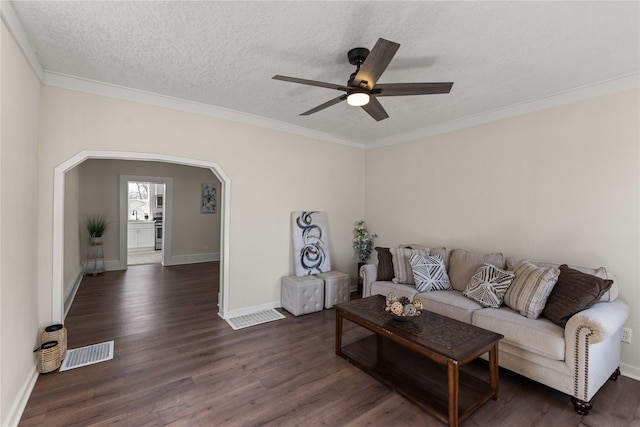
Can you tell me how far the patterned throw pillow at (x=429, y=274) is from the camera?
3.46 m

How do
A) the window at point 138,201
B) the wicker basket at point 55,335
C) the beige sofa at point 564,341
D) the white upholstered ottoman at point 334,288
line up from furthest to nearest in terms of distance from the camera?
the window at point 138,201
the white upholstered ottoman at point 334,288
the wicker basket at point 55,335
the beige sofa at point 564,341

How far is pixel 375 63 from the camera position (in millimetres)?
1906

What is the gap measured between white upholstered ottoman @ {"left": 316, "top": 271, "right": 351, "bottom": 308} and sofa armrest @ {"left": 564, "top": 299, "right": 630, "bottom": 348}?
2667 millimetres

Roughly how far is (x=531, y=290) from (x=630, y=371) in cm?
118

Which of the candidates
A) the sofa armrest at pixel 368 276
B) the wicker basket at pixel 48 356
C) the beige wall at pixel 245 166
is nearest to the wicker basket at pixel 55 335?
the wicker basket at pixel 48 356

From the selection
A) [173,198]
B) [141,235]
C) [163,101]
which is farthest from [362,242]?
[141,235]

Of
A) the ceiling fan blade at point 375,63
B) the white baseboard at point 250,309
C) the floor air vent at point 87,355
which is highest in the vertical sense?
the ceiling fan blade at point 375,63

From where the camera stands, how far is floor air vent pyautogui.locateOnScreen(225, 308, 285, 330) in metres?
3.70

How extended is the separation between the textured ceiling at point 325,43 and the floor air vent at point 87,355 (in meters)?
2.76

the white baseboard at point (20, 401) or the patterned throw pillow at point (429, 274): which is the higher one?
the patterned throw pillow at point (429, 274)

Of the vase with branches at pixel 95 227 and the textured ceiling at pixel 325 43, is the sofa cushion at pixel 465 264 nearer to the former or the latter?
the textured ceiling at pixel 325 43

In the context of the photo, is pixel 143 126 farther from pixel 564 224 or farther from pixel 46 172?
pixel 564 224

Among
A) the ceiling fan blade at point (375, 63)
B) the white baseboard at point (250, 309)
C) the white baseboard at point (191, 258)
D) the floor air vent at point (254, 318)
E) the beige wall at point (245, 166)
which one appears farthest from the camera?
the white baseboard at point (191, 258)

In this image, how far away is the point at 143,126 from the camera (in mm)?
3271
